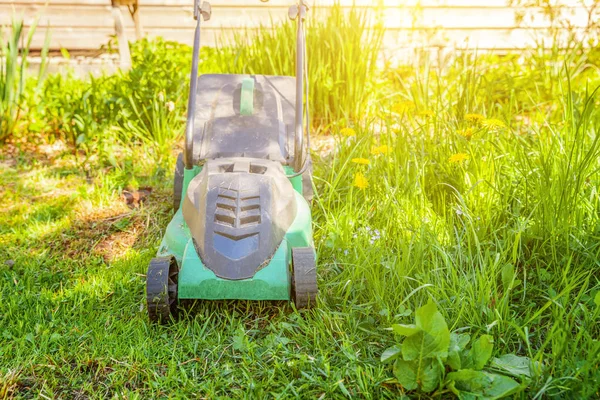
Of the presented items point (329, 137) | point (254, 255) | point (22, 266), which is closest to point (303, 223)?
point (254, 255)

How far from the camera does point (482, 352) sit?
70.3 inches

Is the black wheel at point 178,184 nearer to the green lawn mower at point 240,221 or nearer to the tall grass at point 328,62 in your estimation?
the green lawn mower at point 240,221

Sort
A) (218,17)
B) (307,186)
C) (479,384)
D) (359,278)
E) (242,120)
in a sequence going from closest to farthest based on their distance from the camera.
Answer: (479,384) → (359,278) → (242,120) → (307,186) → (218,17)

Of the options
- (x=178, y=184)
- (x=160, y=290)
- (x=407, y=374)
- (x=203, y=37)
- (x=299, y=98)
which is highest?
(x=203, y=37)

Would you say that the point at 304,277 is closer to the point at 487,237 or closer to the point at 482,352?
the point at 482,352

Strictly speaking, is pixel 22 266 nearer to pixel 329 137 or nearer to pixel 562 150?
pixel 329 137

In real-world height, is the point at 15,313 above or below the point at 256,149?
below

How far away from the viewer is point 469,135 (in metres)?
2.77

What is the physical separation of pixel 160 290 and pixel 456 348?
0.99 meters

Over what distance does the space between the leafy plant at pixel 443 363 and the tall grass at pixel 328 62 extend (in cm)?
224

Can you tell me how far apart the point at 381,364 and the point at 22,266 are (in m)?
1.68

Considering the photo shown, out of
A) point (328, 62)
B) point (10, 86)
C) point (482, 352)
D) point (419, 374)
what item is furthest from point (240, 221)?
point (10, 86)

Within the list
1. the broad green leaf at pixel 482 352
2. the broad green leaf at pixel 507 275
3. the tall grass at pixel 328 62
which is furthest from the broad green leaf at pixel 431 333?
the tall grass at pixel 328 62

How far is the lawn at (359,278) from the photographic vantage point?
1895 millimetres
